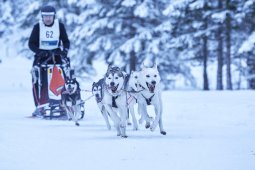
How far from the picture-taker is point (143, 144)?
750 cm

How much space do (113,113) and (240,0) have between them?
42.3 feet

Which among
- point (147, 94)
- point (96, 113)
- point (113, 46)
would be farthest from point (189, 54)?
point (147, 94)

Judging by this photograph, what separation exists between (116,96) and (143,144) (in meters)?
1.36

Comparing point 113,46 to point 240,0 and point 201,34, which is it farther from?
point 240,0

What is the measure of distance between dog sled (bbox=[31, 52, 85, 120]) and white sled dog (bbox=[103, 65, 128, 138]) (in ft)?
11.5

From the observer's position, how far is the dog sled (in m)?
12.2

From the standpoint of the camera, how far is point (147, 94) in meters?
8.73

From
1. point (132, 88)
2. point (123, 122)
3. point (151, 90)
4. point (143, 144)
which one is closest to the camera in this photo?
point (143, 144)

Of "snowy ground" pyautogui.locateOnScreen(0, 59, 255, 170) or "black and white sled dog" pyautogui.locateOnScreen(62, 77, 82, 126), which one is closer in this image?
"snowy ground" pyautogui.locateOnScreen(0, 59, 255, 170)

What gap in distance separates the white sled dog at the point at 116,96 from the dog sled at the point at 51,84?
3518 mm

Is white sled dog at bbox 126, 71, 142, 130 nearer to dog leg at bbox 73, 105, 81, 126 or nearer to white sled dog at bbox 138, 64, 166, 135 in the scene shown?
white sled dog at bbox 138, 64, 166, 135

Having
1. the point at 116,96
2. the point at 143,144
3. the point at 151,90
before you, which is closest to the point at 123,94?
the point at 116,96

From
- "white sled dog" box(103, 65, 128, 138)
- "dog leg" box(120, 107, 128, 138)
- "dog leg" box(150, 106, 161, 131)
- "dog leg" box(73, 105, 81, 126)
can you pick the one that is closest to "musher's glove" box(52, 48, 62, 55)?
"dog leg" box(73, 105, 81, 126)

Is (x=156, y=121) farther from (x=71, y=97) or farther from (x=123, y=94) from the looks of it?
(x=71, y=97)
